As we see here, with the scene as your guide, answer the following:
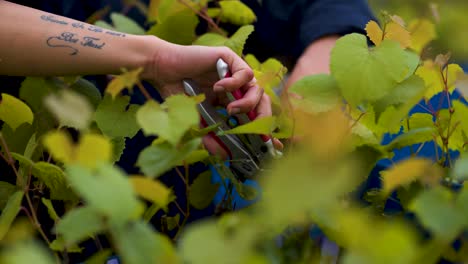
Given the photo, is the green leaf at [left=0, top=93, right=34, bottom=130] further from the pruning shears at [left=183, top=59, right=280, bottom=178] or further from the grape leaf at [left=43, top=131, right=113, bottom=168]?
the grape leaf at [left=43, top=131, right=113, bottom=168]

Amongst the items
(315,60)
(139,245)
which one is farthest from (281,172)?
(315,60)

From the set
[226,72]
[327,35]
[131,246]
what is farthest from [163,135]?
[327,35]

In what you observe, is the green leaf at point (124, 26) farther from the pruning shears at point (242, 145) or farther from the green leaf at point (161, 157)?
the green leaf at point (161, 157)

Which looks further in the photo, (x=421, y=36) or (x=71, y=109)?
(x=421, y=36)

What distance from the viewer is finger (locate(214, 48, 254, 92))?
72 centimetres

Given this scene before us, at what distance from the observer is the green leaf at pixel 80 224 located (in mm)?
353

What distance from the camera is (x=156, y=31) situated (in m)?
0.92

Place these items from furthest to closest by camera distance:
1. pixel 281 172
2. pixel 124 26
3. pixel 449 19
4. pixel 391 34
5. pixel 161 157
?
pixel 449 19 < pixel 124 26 < pixel 391 34 < pixel 161 157 < pixel 281 172

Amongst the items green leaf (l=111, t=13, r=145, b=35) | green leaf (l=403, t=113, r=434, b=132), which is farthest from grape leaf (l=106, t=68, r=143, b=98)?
green leaf (l=111, t=13, r=145, b=35)

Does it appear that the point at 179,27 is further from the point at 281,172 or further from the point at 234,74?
the point at 281,172

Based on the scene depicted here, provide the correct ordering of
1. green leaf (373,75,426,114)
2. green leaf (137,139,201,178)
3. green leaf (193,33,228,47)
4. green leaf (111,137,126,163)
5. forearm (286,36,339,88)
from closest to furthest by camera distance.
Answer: green leaf (137,139,201,178)
green leaf (373,75,426,114)
green leaf (111,137,126,163)
green leaf (193,33,228,47)
forearm (286,36,339,88)

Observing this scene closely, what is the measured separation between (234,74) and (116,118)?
0.49 feet

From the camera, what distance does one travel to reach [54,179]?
24.4 inches

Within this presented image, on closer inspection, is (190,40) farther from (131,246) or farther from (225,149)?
(131,246)
